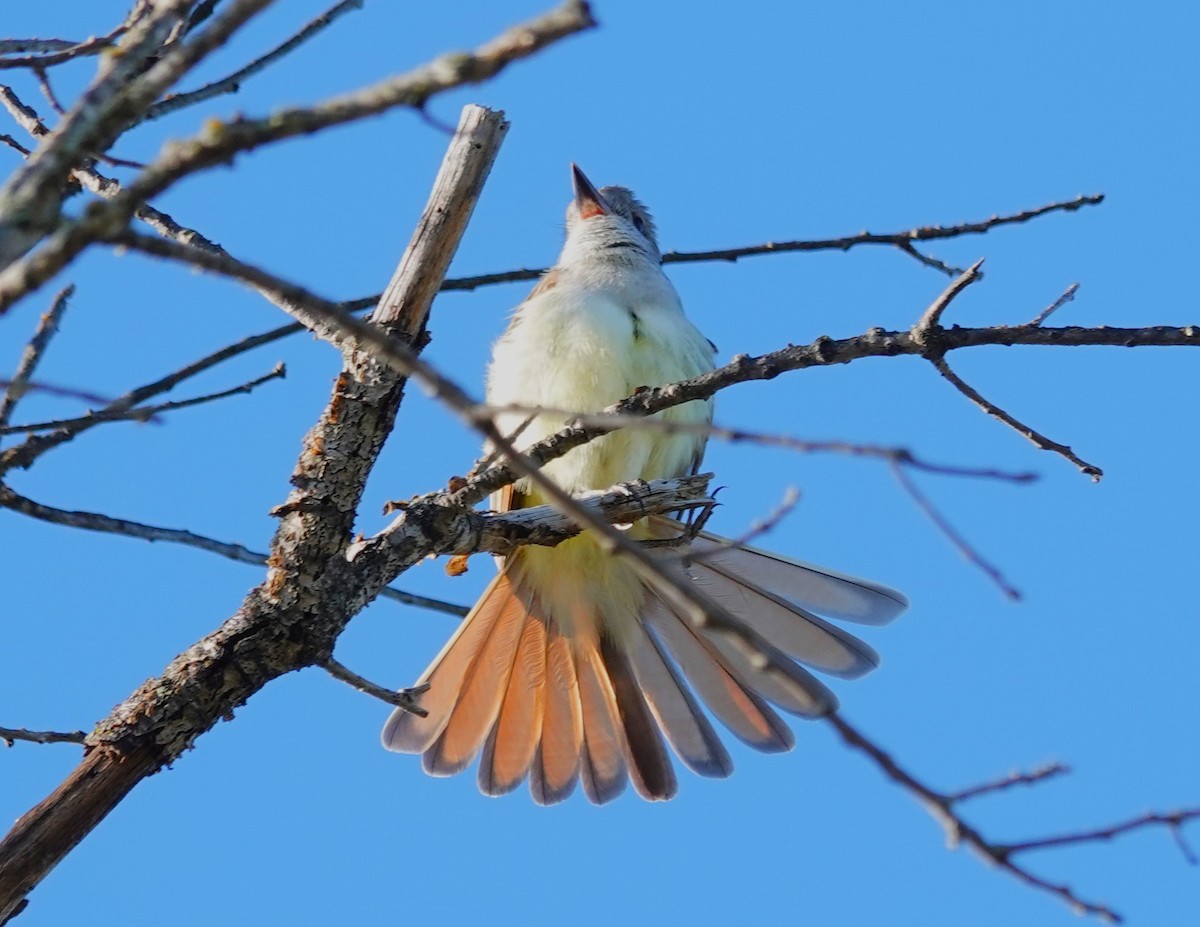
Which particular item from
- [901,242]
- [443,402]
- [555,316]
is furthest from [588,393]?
[443,402]

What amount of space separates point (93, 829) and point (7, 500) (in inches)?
31.6

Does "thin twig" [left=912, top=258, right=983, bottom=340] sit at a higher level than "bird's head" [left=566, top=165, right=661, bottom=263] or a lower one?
lower

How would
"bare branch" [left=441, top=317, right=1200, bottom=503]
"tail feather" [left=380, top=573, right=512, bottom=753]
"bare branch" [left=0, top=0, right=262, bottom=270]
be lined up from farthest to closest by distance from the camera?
"tail feather" [left=380, top=573, right=512, bottom=753] → "bare branch" [left=441, top=317, right=1200, bottom=503] → "bare branch" [left=0, top=0, right=262, bottom=270]

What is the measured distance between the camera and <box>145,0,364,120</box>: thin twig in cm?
327

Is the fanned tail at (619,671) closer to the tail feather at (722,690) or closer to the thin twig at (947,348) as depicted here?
the tail feather at (722,690)

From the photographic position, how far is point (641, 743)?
5273 mm

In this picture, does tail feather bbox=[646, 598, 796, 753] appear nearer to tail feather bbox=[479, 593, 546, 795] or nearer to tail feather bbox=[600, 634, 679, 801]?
tail feather bbox=[600, 634, 679, 801]

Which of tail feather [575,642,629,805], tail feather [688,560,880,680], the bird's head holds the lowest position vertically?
tail feather [575,642,629,805]

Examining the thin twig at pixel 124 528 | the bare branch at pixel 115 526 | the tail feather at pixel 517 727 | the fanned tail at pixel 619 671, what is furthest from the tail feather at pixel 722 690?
the bare branch at pixel 115 526

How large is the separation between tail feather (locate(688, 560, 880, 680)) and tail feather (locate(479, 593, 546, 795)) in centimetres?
72

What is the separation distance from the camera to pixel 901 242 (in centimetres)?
436

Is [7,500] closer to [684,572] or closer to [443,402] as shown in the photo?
[443,402]

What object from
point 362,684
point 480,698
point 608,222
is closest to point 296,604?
point 362,684

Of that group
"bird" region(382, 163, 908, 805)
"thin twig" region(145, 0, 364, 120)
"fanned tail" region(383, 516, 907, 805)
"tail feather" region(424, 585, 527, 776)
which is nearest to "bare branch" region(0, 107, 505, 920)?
"thin twig" region(145, 0, 364, 120)
